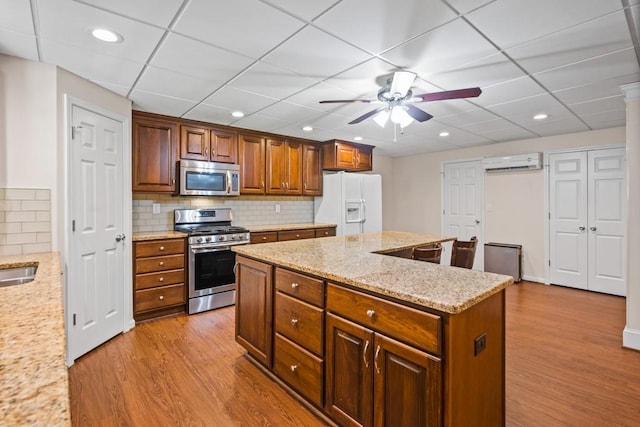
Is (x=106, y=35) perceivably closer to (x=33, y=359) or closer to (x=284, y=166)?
(x=33, y=359)

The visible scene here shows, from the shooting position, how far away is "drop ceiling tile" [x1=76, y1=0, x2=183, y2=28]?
1.64 m

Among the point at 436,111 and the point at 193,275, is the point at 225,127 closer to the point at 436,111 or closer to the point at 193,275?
the point at 193,275

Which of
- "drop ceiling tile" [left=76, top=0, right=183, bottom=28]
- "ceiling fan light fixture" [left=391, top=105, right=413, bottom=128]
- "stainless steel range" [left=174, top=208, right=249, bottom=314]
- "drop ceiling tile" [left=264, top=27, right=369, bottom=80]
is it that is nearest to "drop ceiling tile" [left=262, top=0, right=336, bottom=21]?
"drop ceiling tile" [left=264, top=27, right=369, bottom=80]

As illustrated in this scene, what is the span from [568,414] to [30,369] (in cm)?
262

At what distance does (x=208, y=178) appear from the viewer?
3.98 meters

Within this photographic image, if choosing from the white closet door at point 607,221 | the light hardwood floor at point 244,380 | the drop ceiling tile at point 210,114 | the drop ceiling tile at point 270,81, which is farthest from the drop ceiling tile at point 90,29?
the white closet door at point 607,221

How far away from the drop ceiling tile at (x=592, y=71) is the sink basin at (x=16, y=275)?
3859 millimetres

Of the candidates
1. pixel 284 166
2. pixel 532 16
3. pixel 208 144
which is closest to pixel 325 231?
pixel 284 166

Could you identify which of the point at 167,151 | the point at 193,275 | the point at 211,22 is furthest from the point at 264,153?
the point at 211,22

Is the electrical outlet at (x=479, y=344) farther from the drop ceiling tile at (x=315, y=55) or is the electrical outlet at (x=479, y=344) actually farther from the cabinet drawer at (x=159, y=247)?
the cabinet drawer at (x=159, y=247)

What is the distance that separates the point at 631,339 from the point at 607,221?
2.24 meters

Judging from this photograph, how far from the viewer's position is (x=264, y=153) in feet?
15.0

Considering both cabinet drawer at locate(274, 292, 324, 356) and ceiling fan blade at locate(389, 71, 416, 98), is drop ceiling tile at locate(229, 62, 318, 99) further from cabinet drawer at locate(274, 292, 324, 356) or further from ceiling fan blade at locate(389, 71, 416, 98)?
cabinet drawer at locate(274, 292, 324, 356)

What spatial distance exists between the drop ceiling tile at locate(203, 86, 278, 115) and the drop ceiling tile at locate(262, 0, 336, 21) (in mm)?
1277
